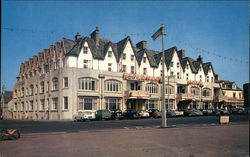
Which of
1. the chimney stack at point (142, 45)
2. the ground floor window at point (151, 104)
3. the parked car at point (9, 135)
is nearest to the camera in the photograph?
the parked car at point (9, 135)

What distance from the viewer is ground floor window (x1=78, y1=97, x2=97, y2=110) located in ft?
130

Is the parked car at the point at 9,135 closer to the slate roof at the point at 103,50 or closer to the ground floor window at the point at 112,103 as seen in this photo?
the slate roof at the point at 103,50

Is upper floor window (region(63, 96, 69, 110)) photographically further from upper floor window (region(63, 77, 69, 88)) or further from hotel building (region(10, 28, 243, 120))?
upper floor window (region(63, 77, 69, 88))

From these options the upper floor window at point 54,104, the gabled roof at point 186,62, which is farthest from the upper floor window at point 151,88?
the upper floor window at point 54,104

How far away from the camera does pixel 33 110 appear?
5006 cm

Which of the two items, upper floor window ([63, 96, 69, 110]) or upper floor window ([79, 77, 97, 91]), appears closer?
upper floor window ([63, 96, 69, 110])

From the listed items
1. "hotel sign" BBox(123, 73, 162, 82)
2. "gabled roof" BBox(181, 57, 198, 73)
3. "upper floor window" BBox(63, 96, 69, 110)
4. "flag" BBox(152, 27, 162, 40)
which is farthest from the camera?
"gabled roof" BBox(181, 57, 198, 73)

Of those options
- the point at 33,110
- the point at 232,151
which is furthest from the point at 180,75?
the point at 232,151

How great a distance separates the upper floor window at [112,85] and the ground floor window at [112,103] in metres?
1.98

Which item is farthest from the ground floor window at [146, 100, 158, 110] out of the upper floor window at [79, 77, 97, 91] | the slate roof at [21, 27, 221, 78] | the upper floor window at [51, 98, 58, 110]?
the upper floor window at [51, 98, 58, 110]

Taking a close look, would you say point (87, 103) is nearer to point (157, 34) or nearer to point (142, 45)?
point (142, 45)

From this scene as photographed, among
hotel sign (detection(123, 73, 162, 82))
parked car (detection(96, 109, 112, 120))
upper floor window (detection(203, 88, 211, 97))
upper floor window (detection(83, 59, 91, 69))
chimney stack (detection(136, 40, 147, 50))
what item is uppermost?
chimney stack (detection(136, 40, 147, 50))

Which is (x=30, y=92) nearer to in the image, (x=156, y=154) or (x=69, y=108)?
(x=69, y=108)

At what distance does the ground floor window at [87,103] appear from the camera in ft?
130
